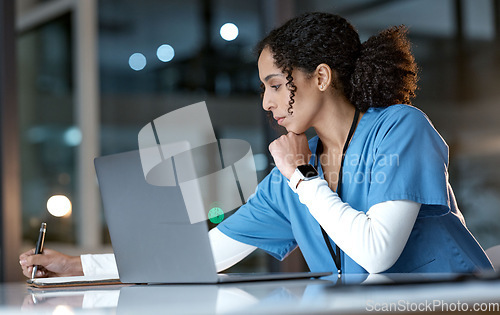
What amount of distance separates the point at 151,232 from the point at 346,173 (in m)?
0.54

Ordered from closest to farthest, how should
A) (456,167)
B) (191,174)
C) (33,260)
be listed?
1. (191,174)
2. (33,260)
3. (456,167)

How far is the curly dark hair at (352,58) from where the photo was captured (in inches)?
55.5

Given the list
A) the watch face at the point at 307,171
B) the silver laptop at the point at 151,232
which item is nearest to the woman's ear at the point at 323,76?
the watch face at the point at 307,171

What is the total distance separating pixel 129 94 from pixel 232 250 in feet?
8.39

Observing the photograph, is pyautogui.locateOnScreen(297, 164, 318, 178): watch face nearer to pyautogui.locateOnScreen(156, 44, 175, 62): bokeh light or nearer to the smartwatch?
the smartwatch

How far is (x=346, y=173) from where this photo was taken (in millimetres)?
1354

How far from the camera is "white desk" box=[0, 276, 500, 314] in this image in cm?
57

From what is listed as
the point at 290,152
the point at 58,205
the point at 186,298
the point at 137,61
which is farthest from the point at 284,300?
the point at 137,61

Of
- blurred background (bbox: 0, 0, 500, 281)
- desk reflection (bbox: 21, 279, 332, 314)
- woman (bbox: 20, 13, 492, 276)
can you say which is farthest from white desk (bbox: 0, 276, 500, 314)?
blurred background (bbox: 0, 0, 500, 281)

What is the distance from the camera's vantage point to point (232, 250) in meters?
1.54

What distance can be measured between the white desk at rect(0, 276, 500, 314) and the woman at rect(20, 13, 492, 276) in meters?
0.41

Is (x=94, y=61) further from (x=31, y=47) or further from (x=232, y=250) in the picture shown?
(x=232, y=250)

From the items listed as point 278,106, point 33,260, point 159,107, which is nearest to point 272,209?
point 278,106

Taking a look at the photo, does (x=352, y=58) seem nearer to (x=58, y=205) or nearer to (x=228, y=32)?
(x=58, y=205)
